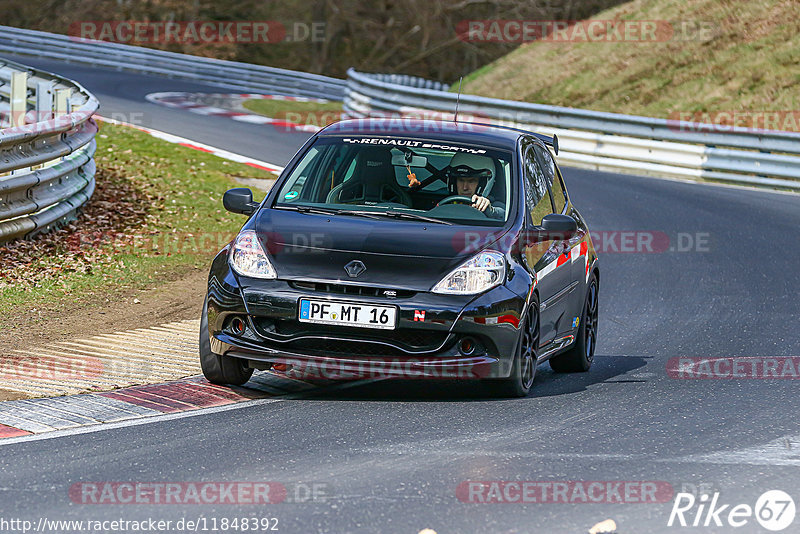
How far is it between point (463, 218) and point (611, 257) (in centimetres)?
698

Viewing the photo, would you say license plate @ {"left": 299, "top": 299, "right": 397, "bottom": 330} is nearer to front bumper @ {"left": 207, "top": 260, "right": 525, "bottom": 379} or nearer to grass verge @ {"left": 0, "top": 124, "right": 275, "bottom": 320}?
front bumper @ {"left": 207, "top": 260, "right": 525, "bottom": 379}

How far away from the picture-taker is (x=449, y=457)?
617 cm

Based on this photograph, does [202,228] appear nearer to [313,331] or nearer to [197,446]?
[313,331]

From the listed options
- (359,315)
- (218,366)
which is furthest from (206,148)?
(359,315)

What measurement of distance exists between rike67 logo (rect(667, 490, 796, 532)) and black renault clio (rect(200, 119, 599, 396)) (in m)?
2.08

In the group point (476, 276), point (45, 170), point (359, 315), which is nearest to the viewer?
point (359, 315)

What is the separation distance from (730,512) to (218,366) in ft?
11.1

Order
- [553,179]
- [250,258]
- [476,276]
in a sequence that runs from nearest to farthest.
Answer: [476,276]
[250,258]
[553,179]

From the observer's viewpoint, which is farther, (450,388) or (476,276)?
(450,388)

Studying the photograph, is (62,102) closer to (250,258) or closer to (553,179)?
(553,179)

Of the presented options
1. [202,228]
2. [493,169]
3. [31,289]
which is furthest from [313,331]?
[202,228]

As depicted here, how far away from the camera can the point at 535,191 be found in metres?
8.73

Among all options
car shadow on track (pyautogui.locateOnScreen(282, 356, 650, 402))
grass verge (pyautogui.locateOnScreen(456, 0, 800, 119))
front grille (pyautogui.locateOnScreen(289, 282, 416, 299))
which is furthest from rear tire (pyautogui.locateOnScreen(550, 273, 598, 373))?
grass verge (pyautogui.locateOnScreen(456, 0, 800, 119))

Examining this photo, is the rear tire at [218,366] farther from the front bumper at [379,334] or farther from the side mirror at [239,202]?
the side mirror at [239,202]
